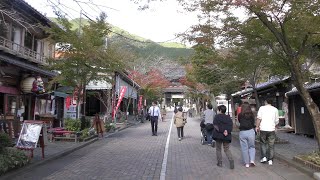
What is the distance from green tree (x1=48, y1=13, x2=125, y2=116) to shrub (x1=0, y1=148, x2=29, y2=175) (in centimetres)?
855

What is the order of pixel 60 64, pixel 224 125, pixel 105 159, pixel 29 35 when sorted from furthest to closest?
pixel 29 35 → pixel 60 64 → pixel 105 159 → pixel 224 125

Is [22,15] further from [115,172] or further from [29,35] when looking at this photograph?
[115,172]

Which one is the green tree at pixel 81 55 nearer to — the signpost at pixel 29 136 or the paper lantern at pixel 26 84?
the paper lantern at pixel 26 84

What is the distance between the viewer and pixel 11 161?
32.3 ft

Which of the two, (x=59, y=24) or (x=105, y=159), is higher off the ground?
(x=59, y=24)

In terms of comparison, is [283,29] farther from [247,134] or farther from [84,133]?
[84,133]

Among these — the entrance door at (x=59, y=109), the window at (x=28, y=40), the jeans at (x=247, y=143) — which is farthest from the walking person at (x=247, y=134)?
the entrance door at (x=59, y=109)

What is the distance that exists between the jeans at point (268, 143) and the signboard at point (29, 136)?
658 cm

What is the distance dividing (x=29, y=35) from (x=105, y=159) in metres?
12.5

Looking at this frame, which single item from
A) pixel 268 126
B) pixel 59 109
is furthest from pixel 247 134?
pixel 59 109

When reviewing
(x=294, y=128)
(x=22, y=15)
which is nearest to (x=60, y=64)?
(x=22, y=15)

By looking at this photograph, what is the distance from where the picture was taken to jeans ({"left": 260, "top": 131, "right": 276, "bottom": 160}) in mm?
11492

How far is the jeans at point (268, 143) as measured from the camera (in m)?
11.5

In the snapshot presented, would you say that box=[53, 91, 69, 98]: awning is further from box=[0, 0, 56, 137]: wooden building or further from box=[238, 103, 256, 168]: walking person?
box=[238, 103, 256, 168]: walking person
